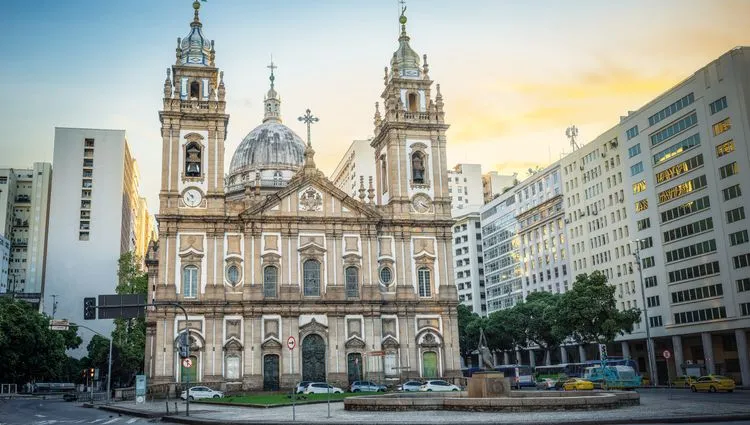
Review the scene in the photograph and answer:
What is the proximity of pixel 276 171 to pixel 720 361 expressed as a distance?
4861 centimetres

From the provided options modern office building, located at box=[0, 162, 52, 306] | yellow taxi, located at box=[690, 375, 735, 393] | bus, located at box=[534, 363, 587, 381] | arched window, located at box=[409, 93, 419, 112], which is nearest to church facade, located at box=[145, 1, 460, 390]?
arched window, located at box=[409, 93, 419, 112]

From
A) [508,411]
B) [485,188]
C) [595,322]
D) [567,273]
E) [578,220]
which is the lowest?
[508,411]

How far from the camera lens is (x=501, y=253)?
4392 inches

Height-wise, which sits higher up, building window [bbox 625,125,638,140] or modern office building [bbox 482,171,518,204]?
modern office building [bbox 482,171,518,204]

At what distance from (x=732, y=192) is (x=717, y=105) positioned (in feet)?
23.1

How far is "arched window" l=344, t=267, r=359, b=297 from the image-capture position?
5712cm

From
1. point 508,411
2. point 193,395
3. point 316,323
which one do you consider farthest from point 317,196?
point 508,411

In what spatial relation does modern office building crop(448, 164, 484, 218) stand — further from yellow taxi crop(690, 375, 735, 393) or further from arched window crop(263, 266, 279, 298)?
yellow taxi crop(690, 375, 735, 393)

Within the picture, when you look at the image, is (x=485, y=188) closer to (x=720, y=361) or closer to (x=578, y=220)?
(x=578, y=220)

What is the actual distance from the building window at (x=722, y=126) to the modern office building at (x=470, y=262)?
6451cm

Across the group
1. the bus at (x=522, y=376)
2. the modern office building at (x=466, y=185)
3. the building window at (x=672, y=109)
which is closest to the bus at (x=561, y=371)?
the bus at (x=522, y=376)

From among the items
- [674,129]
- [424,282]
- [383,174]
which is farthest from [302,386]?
[674,129]

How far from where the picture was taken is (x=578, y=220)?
88.9 metres

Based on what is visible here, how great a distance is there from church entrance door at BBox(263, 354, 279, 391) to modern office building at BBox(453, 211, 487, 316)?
6983 cm
